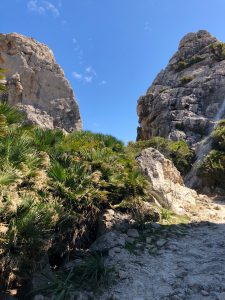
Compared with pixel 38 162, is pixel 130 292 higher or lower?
lower

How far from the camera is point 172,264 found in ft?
21.4

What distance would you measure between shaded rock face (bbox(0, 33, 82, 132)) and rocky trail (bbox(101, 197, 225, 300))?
38.9ft

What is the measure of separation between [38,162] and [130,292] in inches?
134

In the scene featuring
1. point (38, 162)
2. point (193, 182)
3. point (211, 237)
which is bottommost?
point (211, 237)

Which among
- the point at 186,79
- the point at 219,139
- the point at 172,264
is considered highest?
the point at 186,79

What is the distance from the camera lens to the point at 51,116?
19.4 metres

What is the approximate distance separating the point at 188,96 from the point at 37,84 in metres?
18.2

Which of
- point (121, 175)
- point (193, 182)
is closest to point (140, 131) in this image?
point (193, 182)

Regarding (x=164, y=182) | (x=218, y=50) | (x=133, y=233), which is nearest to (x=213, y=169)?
(x=164, y=182)

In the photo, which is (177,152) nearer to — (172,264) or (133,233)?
(133,233)

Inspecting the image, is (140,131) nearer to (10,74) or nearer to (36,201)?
(10,74)

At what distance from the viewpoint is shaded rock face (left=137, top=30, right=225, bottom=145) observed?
99.8 feet

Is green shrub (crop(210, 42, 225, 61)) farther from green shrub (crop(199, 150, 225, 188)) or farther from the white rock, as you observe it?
the white rock

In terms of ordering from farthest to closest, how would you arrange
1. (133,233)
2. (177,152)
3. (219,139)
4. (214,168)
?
(177,152), (219,139), (214,168), (133,233)
